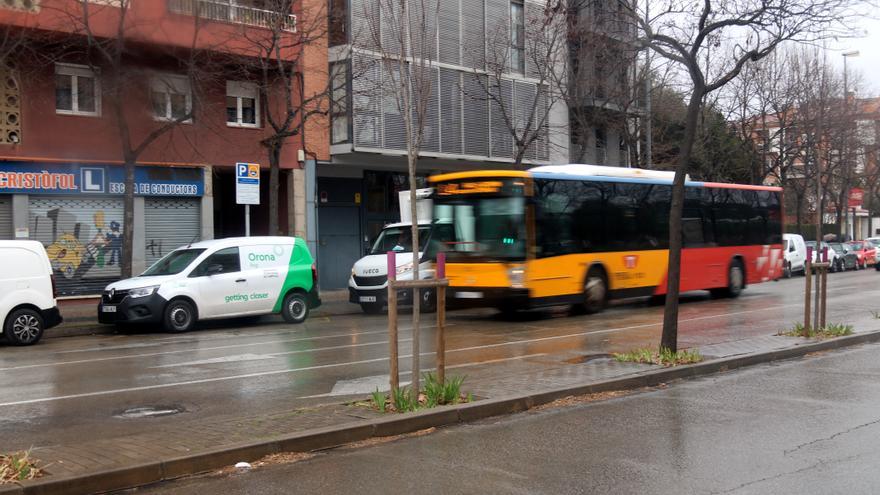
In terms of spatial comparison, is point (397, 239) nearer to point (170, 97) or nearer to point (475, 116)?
point (170, 97)

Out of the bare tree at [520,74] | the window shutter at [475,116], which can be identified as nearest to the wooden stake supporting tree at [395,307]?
the bare tree at [520,74]

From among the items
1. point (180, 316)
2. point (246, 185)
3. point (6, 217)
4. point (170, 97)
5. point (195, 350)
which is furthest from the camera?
point (170, 97)

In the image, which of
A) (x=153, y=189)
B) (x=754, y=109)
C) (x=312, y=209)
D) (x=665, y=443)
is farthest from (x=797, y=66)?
(x=665, y=443)

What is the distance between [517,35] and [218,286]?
Answer: 17.5 meters

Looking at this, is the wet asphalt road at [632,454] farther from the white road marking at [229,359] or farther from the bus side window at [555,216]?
the bus side window at [555,216]

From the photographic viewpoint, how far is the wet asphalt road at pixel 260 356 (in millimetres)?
8625

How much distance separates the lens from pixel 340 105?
25609mm

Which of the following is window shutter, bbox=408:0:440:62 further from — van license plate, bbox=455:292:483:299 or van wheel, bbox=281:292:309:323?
van license plate, bbox=455:292:483:299

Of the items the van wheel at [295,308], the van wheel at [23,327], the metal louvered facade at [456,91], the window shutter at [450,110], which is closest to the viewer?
the van wheel at [23,327]

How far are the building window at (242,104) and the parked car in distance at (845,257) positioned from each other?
102ft

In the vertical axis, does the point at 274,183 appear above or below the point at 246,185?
above

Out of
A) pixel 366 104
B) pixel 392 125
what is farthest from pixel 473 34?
pixel 366 104

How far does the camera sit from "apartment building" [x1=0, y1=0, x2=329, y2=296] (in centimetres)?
1977

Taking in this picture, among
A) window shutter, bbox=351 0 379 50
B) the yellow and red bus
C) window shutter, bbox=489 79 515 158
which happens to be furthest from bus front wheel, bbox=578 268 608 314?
window shutter, bbox=489 79 515 158
